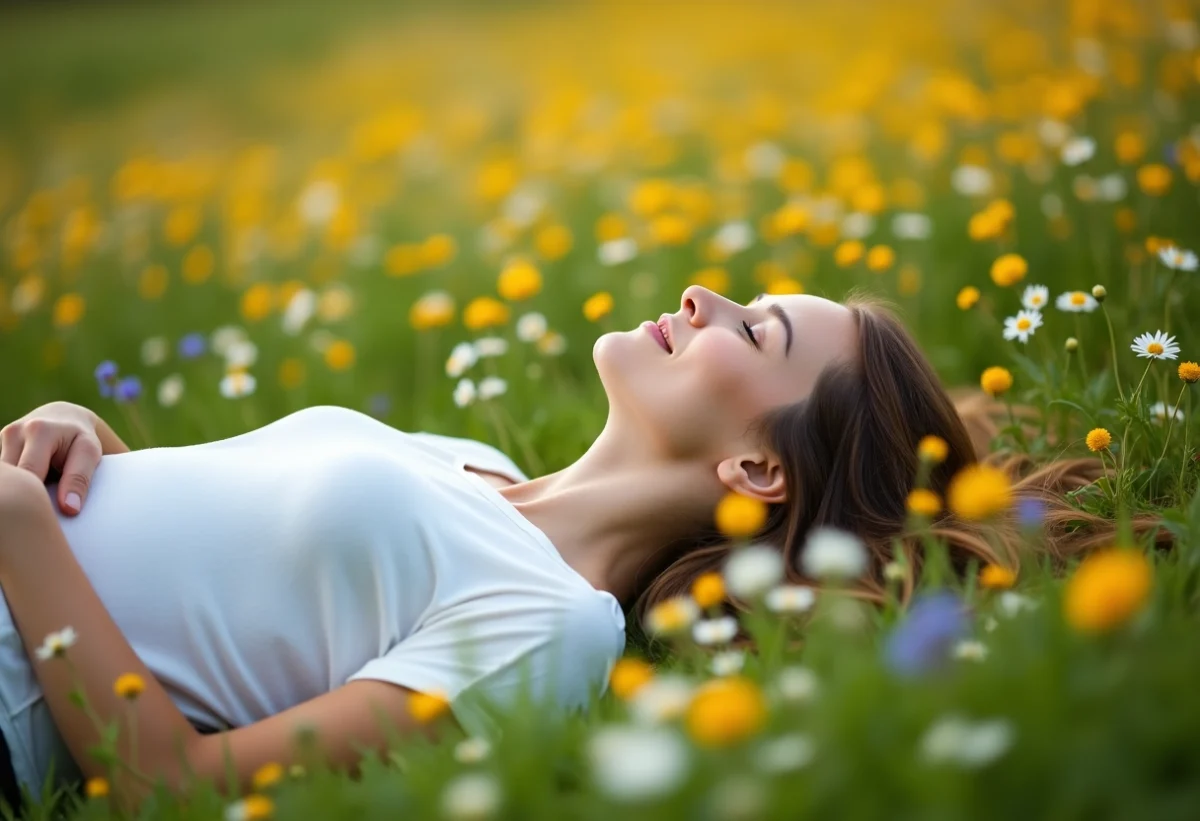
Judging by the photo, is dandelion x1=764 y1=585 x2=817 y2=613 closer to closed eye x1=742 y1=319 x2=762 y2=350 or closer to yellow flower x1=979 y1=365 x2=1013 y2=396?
closed eye x1=742 y1=319 x2=762 y2=350

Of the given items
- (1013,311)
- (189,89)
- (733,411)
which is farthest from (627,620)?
(189,89)

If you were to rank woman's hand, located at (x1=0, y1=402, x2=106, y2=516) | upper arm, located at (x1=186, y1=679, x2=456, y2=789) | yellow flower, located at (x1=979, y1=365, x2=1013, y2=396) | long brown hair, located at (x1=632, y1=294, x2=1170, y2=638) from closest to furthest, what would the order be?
upper arm, located at (x1=186, y1=679, x2=456, y2=789) → woman's hand, located at (x1=0, y1=402, x2=106, y2=516) → long brown hair, located at (x1=632, y1=294, x2=1170, y2=638) → yellow flower, located at (x1=979, y1=365, x2=1013, y2=396)

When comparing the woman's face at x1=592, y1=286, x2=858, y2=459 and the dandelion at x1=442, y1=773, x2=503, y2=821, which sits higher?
the woman's face at x1=592, y1=286, x2=858, y2=459

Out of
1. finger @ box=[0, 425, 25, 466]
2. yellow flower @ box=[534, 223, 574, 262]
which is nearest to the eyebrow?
finger @ box=[0, 425, 25, 466]

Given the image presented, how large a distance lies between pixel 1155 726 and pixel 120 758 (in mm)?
1221

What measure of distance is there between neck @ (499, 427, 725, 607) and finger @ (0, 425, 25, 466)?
847 millimetres

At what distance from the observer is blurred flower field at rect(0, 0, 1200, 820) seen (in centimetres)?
106

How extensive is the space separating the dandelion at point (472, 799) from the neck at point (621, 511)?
0.72m

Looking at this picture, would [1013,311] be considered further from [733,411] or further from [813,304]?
[733,411]

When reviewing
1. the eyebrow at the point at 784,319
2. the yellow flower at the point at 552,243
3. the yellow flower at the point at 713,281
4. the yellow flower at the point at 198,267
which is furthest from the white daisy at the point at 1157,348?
the yellow flower at the point at 198,267

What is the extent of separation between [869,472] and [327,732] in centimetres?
99

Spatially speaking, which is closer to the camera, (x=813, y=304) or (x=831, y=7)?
(x=813, y=304)

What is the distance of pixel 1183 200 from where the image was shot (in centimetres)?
330

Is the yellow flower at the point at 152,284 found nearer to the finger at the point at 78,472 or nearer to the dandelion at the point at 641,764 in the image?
the finger at the point at 78,472
